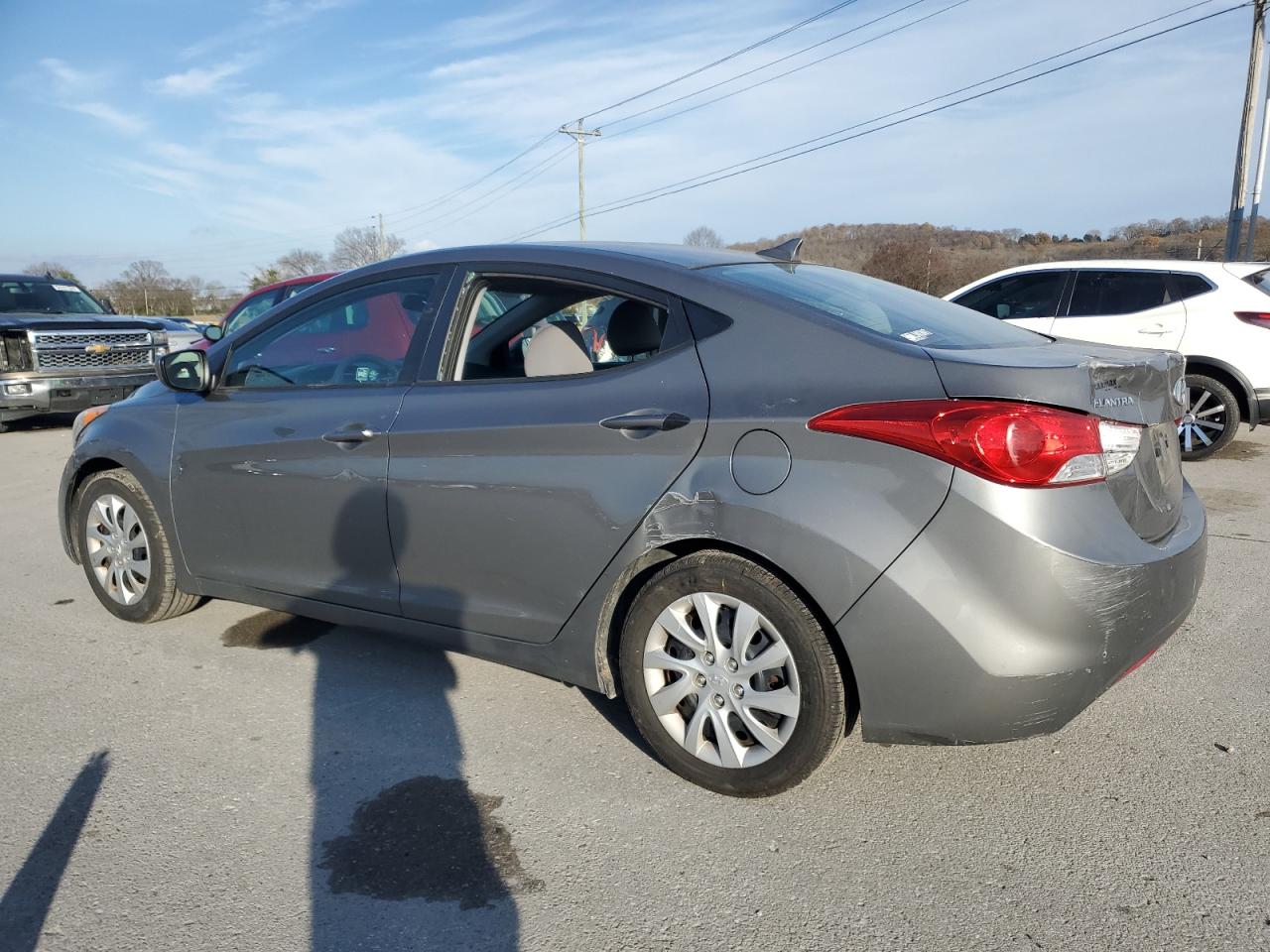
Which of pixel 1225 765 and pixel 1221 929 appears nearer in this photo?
pixel 1221 929

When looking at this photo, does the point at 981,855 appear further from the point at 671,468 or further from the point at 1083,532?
the point at 671,468

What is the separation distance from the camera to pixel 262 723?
3.40 meters

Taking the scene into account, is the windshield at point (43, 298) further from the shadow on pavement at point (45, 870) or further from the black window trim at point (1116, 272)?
the black window trim at point (1116, 272)

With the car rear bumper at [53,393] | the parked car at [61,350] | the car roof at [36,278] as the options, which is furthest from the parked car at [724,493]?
the car roof at [36,278]

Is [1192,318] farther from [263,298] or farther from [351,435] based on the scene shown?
[263,298]

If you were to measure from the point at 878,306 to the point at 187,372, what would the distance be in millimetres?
2847

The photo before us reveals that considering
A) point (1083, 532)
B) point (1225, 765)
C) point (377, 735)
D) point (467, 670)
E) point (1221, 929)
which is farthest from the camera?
→ point (467, 670)

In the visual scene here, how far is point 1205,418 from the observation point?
7.98 m

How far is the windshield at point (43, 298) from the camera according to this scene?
1221cm

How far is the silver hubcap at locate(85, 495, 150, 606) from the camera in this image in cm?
430

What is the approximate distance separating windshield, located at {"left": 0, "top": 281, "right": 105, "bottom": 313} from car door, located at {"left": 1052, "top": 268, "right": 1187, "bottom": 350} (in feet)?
39.8

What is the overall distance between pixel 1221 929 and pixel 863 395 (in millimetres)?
1485

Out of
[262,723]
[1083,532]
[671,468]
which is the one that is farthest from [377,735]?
[1083,532]

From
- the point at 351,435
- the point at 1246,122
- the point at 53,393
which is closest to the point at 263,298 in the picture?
the point at 53,393
